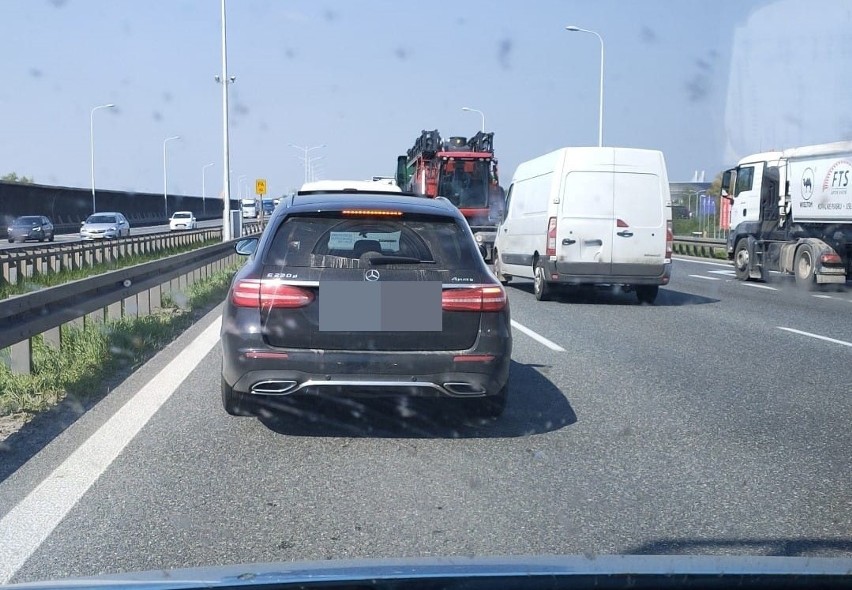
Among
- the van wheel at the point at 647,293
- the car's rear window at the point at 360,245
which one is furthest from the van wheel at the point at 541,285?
the car's rear window at the point at 360,245

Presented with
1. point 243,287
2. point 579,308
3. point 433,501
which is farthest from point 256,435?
point 579,308

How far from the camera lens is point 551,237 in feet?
50.9

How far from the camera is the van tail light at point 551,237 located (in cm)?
1548

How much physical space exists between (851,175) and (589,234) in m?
7.24

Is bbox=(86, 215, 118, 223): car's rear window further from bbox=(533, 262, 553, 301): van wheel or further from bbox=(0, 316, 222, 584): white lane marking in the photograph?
bbox=(0, 316, 222, 584): white lane marking

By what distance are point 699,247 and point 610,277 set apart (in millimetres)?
22252

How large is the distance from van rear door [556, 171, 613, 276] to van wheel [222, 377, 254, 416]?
9.61 meters

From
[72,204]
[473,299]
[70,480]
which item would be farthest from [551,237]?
[72,204]

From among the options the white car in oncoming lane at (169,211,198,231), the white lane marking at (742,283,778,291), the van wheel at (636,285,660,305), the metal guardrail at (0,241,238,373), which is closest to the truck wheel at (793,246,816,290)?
the white lane marking at (742,283,778,291)

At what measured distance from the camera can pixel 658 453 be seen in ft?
19.8

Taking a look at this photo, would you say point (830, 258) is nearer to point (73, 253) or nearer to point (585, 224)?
point (585, 224)

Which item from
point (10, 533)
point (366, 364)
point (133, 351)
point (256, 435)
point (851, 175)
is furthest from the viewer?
point (851, 175)

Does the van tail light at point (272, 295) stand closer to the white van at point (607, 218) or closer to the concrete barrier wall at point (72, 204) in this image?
the white van at point (607, 218)

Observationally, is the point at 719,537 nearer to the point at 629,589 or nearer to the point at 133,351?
the point at 629,589
